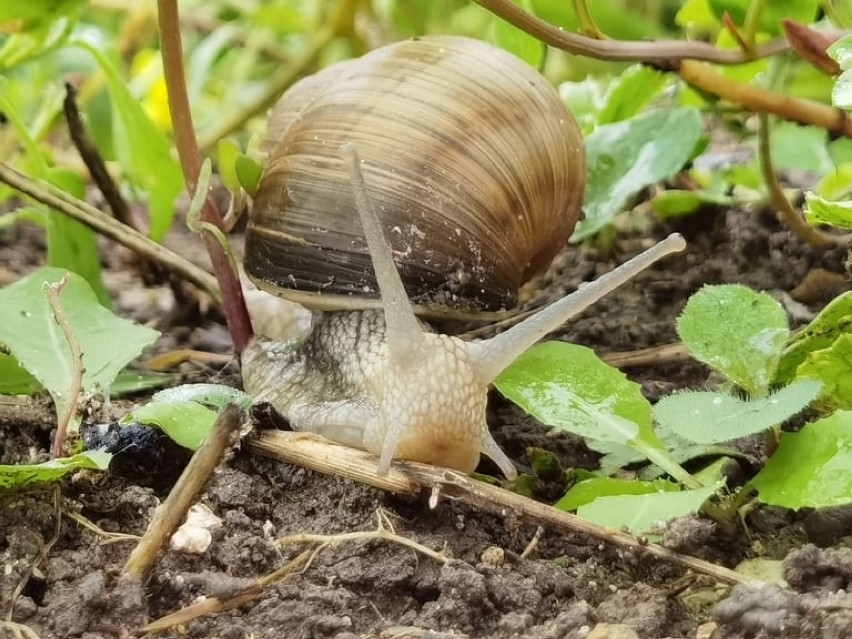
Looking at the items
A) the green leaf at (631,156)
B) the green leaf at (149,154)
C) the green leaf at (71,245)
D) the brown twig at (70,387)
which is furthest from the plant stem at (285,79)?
the brown twig at (70,387)

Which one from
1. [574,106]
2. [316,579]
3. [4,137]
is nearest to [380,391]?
[316,579]

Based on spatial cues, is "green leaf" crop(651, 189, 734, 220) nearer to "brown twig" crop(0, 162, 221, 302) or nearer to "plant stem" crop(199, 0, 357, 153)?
"brown twig" crop(0, 162, 221, 302)

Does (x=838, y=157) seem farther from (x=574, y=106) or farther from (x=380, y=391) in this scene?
(x=380, y=391)

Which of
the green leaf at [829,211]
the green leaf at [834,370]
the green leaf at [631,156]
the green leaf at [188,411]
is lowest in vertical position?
the green leaf at [188,411]

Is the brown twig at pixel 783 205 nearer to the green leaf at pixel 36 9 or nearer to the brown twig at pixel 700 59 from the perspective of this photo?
the brown twig at pixel 700 59

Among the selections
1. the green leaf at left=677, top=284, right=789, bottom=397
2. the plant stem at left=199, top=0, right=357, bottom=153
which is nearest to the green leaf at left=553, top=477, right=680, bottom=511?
the green leaf at left=677, top=284, right=789, bottom=397

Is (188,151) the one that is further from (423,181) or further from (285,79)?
(285,79)

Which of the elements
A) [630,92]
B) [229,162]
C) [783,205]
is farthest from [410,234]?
[783,205]
